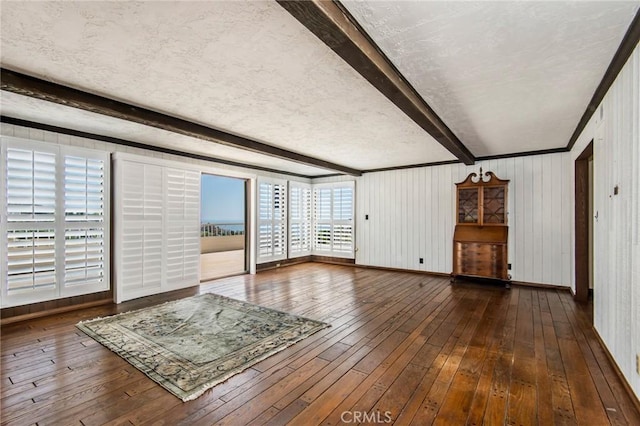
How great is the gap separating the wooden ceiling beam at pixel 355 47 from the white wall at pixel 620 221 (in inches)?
57.7

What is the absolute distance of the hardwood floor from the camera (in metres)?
1.84

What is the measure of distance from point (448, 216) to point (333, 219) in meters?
2.86

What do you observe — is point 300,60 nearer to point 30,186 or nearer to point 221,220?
point 30,186

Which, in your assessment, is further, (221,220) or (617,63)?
(221,220)

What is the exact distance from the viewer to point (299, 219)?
7.65 meters

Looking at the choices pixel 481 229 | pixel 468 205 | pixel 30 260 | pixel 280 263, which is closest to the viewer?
pixel 30 260

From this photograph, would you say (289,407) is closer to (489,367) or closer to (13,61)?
(489,367)

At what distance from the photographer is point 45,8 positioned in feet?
5.34

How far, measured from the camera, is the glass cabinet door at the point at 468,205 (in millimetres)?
5449

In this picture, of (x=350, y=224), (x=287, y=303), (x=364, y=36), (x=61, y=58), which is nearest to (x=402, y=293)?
(x=287, y=303)

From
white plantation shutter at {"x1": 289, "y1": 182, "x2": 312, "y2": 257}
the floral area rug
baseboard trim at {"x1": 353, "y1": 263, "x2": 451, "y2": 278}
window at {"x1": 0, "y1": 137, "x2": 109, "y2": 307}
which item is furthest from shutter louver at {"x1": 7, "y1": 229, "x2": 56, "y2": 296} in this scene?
baseboard trim at {"x1": 353, "y1": 263, "x2": 451, "y2": 278}

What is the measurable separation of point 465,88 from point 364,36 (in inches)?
51.8

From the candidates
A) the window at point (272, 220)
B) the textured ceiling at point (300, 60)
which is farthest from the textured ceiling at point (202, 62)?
the window at point (272, 220)

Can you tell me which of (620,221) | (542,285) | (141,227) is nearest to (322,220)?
(141,227)
